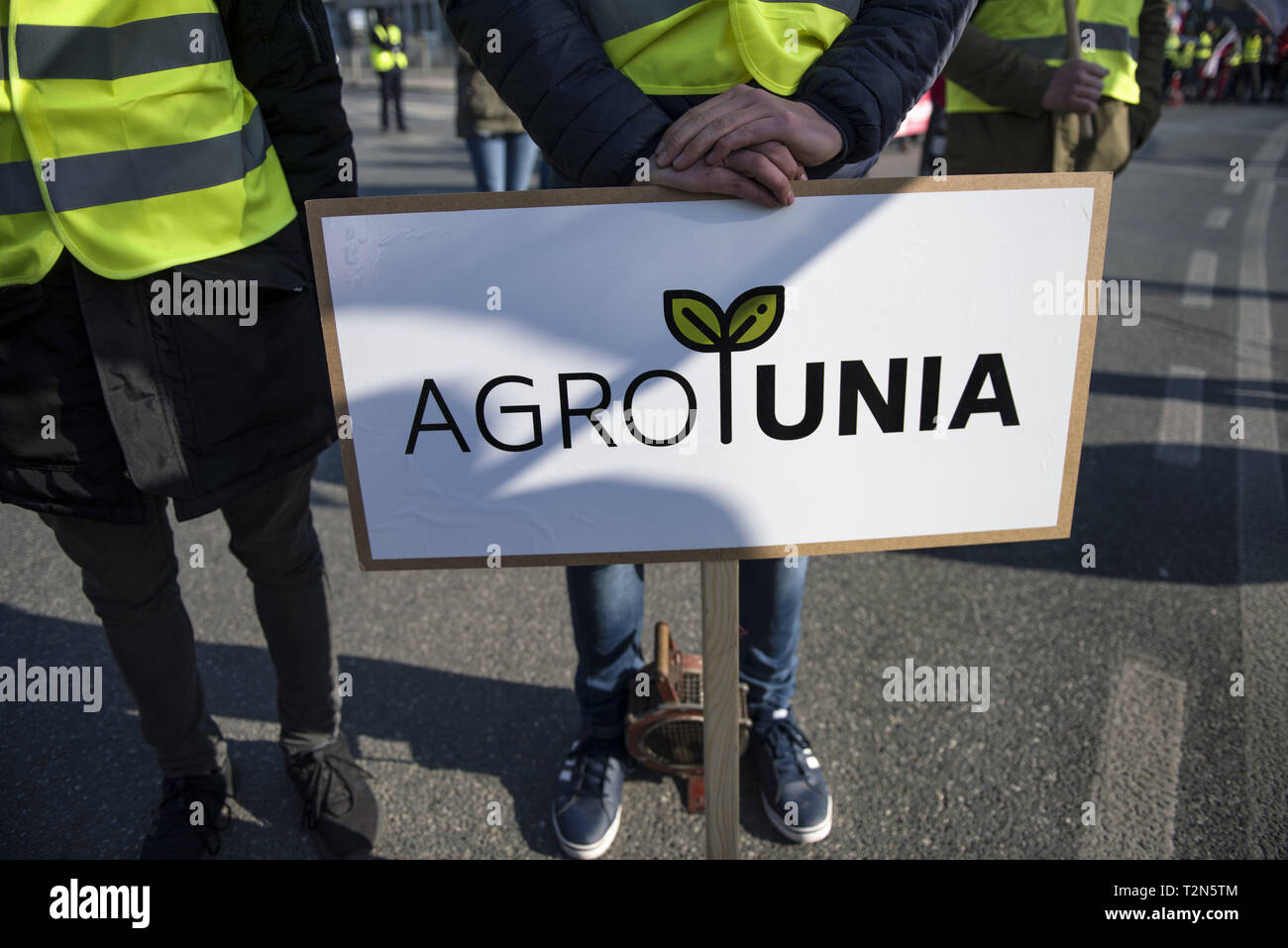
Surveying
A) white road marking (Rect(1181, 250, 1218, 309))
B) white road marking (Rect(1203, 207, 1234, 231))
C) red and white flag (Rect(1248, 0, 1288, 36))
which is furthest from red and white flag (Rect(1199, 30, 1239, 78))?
red and white flag (Rect(1248, 0, 1288, 36))

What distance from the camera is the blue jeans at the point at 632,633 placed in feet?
5.76

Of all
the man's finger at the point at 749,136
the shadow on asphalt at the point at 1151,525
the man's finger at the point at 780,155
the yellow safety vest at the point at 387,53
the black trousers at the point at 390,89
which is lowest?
the shadow on asphalt at the point at 1151,525

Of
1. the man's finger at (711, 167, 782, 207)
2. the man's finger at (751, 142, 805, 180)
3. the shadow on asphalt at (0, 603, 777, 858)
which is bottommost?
the shadow on asphalt at (0, 603, 777, 858)

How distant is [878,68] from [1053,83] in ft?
4.44

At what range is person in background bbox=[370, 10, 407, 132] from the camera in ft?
40.7

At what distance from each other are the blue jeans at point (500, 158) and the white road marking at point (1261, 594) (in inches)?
141

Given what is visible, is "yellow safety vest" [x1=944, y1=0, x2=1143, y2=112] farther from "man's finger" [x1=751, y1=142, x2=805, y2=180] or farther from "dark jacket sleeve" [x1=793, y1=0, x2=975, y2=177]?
"man's finger" [x1=751, y1=142, x2=805, y2=180]

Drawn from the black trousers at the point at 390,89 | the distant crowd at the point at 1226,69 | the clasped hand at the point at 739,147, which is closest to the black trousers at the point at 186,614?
the clasped hand at the point at 739,147

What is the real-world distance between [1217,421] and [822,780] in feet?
9.46

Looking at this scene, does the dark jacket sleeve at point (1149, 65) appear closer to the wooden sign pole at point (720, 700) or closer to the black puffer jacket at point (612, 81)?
the black puffer jacket at point (612, 81)

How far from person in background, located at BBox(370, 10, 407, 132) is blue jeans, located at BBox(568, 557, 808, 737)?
1265 cm

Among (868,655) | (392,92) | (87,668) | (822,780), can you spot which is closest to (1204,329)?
(868,655)
